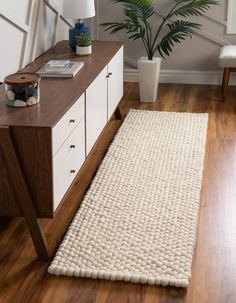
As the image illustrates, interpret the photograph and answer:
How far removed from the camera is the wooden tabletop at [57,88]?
233 cm

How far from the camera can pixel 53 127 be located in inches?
88.5

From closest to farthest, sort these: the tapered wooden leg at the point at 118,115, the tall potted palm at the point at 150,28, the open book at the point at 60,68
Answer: the open book at the point at 60,68, the tapered wooden leg at the point at 118,115, the tall potted palm at the point at 150,28

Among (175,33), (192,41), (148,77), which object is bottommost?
(148,77)

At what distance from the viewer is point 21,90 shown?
2.46 m

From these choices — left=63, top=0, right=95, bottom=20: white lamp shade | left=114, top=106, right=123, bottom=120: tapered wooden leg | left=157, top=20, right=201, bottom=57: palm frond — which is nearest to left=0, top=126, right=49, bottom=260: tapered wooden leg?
left=63, top=0, right=95, bottom=20: white lamp shade

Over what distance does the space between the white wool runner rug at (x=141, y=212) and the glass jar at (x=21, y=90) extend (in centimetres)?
55

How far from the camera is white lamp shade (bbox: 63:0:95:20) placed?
11.9 feet

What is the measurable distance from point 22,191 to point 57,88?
2.29ft

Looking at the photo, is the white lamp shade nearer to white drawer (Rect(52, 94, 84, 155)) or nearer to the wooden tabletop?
the wooden tabletop

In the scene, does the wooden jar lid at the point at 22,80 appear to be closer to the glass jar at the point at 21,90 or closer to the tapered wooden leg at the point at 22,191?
the glass jar at the point at 21,90

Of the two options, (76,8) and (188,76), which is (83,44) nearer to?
(76,8)

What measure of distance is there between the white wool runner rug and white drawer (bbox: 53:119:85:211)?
188 mm

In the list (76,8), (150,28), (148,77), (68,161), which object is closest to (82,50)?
(76,8)

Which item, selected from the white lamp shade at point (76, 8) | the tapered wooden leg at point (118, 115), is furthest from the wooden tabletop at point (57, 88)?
the tapered wooden leg at point (118, 115)
